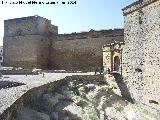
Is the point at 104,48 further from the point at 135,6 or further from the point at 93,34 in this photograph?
the point at 135,6

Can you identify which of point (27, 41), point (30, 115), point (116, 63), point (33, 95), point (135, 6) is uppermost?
point (135, 6)

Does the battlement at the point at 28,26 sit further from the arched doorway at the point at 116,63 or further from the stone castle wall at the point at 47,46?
the arched doorway at the point at 116,63

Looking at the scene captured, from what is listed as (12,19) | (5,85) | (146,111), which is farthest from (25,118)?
(12,19)

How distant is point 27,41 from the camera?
2652cm

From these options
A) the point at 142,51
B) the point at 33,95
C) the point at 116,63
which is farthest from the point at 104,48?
the point at 33,95

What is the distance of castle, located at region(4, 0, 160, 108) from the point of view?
46.6 feet

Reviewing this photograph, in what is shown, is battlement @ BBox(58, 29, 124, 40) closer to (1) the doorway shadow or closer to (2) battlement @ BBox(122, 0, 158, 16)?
(2) battlement @ BBox(122, 0, 158, 16)

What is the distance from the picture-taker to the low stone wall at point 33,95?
706 cm

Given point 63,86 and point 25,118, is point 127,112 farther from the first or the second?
point 25,118

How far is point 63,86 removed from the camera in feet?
45.8

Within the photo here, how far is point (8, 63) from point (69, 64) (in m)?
6.47

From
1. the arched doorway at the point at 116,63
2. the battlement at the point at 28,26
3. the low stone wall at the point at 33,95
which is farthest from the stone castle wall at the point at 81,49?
the low stone wall at the point at 33,95

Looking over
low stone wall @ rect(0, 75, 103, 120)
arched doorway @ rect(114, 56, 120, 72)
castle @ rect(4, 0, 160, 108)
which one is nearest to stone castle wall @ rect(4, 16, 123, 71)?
castle @ rect(4, 0, 160, 108)

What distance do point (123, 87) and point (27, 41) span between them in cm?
1326
